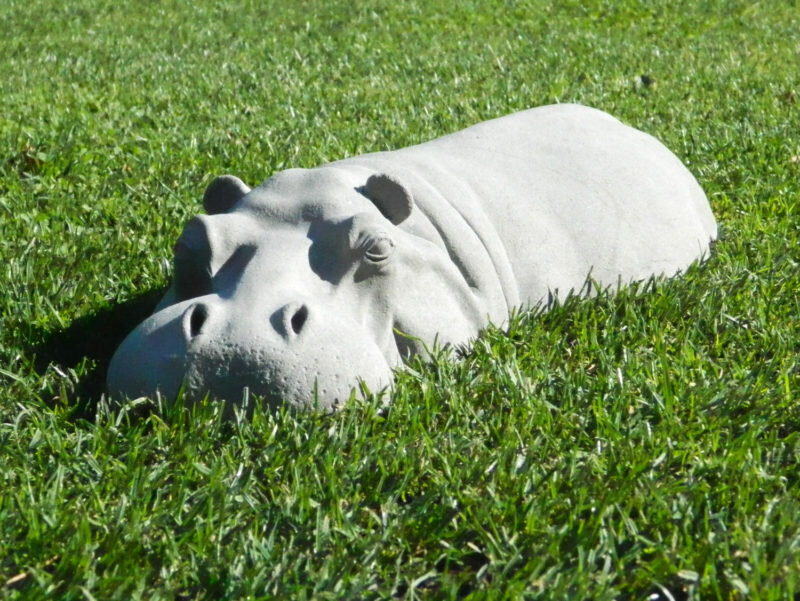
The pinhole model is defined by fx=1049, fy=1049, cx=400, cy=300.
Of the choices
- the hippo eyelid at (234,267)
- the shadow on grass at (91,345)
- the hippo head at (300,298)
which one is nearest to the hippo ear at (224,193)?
the hippo head at (300,298)

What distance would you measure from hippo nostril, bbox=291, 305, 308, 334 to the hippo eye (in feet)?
1.03

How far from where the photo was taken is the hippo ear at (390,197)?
3.57m

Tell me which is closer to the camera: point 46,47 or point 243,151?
point 243,151

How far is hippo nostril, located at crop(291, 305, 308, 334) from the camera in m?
3.11

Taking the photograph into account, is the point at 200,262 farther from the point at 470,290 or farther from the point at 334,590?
the point at 334,590

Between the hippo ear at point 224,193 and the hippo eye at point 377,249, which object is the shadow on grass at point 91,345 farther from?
the hippo eye at point 377,249

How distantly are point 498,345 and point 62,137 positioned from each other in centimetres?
409

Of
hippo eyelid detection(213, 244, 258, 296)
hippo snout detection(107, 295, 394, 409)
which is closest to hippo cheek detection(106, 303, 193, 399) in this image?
hippo snout detection(107, 295, 394, 409)

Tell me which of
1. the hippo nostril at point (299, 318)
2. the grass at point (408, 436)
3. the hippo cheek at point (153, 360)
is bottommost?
the grass at point (408, 436)

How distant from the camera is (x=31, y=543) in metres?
2.58

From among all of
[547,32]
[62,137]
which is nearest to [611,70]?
[547,32]

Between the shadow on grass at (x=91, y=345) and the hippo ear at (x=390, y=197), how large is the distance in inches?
45.3

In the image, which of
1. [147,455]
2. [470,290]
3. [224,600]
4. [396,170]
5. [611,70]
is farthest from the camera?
[611,70]

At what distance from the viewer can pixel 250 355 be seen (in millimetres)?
3035
